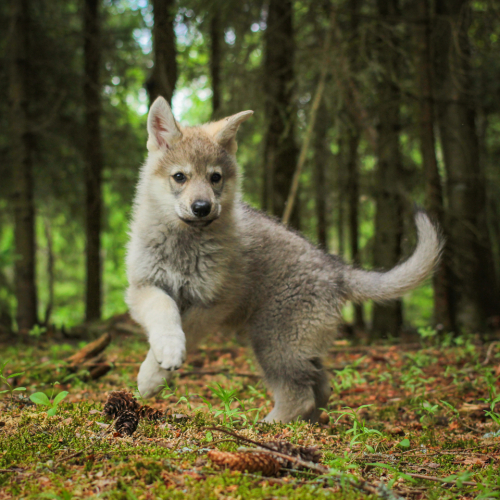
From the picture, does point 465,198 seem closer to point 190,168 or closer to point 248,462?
point 190,168

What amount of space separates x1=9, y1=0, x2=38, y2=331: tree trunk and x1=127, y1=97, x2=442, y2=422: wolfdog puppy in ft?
15.7

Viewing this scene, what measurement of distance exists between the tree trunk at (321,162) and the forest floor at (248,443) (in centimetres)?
514

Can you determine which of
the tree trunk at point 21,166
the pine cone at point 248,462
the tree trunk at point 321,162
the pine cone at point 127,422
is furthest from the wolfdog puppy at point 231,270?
the tree trunk at point 321,162

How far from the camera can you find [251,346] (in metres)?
4.19

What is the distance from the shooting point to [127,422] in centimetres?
276

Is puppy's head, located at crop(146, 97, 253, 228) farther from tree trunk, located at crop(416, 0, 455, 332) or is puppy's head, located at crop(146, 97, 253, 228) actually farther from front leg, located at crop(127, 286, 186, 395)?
tree trunk, located at crop(416, 0, 455, 332)

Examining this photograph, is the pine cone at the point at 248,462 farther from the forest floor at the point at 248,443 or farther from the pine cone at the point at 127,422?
the pine cone at the point at 127,422

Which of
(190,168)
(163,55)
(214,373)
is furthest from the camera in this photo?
(163,55)

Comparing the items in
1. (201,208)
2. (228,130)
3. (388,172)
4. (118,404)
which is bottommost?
(118,404)

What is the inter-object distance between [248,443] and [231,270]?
5.43ft

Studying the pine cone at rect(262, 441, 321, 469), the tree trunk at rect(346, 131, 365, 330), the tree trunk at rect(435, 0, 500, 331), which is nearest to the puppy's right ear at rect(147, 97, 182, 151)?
the pine cone at rect(262, 441, 321, 469)

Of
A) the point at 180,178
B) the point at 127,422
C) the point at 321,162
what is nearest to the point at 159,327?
the point at 127,422

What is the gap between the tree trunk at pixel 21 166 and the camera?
8117 millimetres

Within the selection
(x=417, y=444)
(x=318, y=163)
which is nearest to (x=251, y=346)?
(x=417, y=444)
